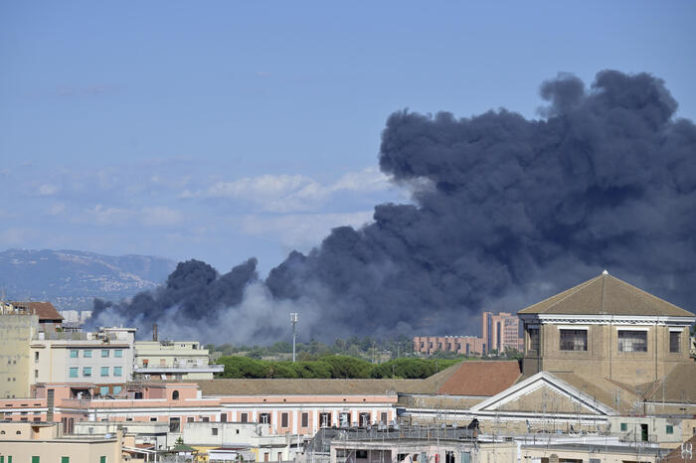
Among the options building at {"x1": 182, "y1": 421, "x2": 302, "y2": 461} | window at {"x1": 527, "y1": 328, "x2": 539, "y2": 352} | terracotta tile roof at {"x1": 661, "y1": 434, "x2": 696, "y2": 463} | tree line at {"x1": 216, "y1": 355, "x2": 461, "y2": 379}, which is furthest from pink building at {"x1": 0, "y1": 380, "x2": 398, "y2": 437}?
terracotta tile roof at {"x1": 661, "y1": 434, "x2": 696, "y2": 463}

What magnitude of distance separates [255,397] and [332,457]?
1584 inches

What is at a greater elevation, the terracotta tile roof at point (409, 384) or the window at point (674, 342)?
the window at point (674, 342)

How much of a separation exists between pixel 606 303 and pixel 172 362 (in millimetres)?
30878

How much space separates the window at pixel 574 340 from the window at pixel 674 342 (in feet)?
12.9

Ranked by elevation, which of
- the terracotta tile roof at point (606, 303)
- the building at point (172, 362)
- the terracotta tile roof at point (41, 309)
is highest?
the terracotta tile roof at point (41, 309)

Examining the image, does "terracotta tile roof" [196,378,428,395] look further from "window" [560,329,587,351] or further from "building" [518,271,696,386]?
"window" [560,329,587,351]

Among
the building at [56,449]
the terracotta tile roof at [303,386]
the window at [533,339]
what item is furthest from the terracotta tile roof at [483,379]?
the building at [56,449]

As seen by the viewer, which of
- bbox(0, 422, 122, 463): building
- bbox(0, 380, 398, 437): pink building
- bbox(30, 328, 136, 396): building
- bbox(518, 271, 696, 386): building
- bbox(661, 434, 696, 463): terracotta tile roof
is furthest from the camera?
bbox(30, 328, 136, 396): building

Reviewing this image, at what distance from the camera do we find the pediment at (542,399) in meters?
65.4

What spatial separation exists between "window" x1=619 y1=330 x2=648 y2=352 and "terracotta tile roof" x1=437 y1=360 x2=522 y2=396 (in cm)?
581

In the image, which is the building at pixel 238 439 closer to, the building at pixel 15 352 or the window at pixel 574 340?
the window at pixel 574 340

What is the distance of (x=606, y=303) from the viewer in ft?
234

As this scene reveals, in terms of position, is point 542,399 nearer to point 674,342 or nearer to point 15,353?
point 674,342

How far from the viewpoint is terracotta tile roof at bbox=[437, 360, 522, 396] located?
74125 millimetres
